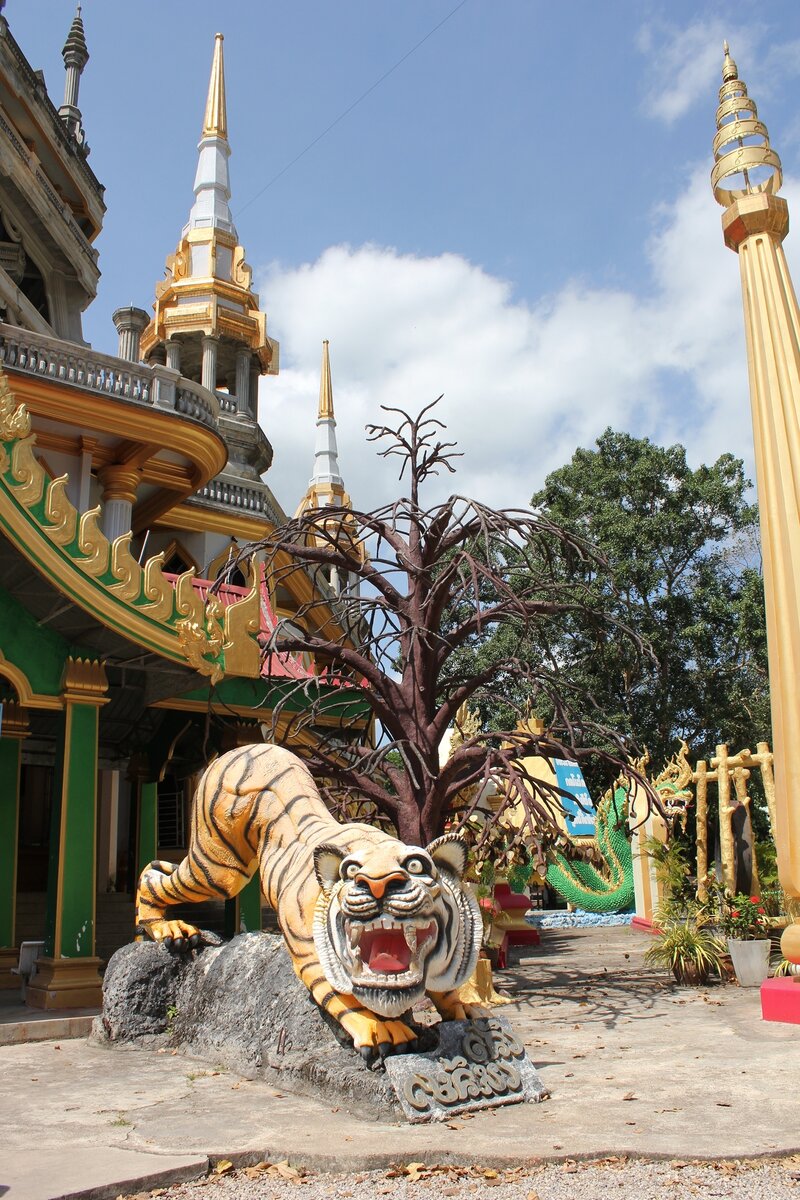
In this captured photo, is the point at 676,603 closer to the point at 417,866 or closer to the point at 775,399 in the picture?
the point at 775,399

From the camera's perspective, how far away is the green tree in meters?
24.0

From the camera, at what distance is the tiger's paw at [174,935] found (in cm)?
714

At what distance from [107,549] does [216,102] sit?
72.5 feet

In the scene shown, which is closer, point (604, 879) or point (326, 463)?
point (604, 879)

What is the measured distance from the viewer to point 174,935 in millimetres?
7141

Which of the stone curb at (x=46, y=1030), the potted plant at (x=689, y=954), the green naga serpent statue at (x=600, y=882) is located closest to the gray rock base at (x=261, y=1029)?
the stone curb at (x=46, y=1030)

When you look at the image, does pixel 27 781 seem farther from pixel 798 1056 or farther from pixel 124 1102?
pixel 798 1056

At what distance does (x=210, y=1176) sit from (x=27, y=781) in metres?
12.1

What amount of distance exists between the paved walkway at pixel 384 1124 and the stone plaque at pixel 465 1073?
102 millimetres

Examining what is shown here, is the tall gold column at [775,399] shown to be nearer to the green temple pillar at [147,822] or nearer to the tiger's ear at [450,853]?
the tiger's ear at [450,853]

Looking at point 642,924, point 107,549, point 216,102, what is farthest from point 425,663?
point 216,102

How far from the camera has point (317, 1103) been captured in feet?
16.6

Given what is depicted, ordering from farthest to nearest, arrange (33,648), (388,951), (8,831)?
(8,831), (33,648), (388,951)

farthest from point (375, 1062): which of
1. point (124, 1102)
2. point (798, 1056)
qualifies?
point (798, 1056)
